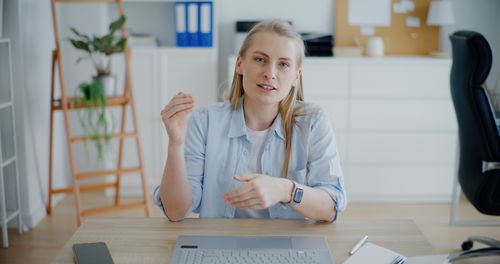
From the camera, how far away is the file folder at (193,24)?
357cm

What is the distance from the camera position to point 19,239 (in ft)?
9.87

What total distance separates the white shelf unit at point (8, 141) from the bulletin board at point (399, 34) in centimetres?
217

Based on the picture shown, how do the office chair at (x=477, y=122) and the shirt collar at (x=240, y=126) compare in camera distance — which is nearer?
the shirt collar at (x=240, y=126)

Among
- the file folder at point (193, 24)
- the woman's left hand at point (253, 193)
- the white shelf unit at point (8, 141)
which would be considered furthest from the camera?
the file folder at point (193, 24)

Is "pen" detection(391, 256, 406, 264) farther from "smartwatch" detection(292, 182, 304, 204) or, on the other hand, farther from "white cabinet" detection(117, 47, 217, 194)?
"white cabinet" detection(117, 47, 217, 194)

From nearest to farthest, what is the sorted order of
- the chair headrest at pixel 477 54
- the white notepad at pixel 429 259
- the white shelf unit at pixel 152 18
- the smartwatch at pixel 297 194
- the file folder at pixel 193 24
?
the white notepad at pixel 429 259, the smartwatch at pixel 297 194, the chair headrest at pixel 477 54, the file folder at pixel 193 24, the white shelf unit at pixel 152 18

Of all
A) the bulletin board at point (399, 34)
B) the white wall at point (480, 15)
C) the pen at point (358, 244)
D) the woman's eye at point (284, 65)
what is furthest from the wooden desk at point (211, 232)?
the white wall at point (480, 15)

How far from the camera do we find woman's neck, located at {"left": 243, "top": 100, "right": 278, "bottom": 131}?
1703mm

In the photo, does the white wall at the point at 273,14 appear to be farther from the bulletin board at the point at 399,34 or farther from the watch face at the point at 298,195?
the watch face at the point at 298,195

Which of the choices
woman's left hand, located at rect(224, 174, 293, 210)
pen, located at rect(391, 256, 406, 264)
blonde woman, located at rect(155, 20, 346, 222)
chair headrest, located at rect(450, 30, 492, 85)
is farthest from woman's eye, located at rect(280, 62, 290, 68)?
chair headrest, located at rect(450, 30, 492, 85)

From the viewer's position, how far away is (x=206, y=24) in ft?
11.9

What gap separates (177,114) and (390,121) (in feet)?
8.23

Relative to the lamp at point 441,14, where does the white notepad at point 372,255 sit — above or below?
below

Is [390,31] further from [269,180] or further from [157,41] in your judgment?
[269,180]
